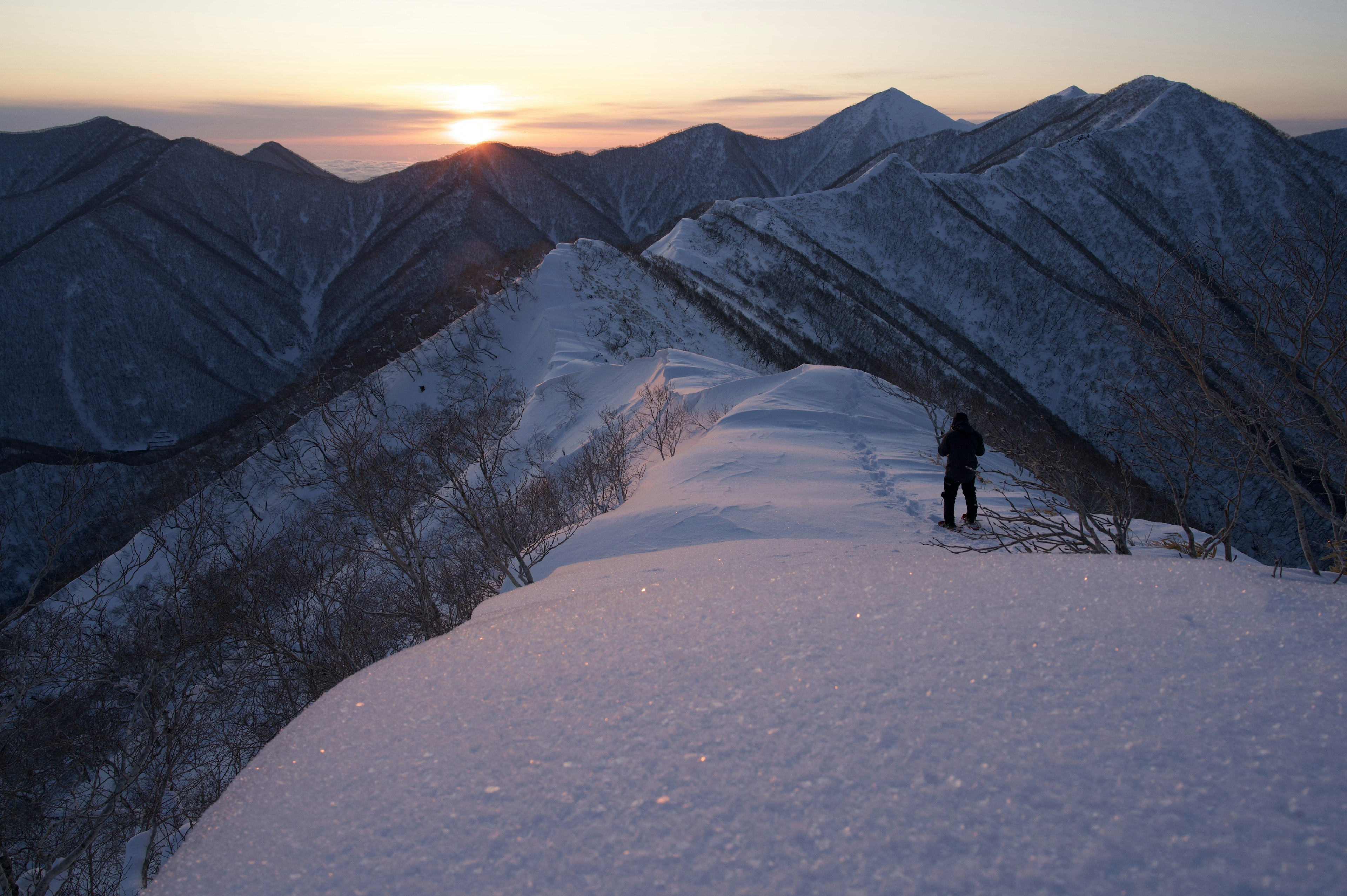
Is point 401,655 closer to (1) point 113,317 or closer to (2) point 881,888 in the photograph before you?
(2) point 881,888

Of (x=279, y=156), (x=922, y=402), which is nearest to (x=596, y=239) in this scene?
(x=922, y=402)

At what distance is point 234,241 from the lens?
10144 centimetres

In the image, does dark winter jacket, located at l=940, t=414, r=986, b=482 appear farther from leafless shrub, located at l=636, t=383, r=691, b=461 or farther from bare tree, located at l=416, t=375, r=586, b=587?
leafless shrub, located at l=636, t=383, r=691, b=461

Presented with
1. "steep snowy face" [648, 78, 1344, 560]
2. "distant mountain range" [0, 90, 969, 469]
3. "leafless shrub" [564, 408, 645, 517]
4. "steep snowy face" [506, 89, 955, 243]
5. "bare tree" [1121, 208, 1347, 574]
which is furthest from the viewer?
"steep snowy face" [506, 89, 955, 243]

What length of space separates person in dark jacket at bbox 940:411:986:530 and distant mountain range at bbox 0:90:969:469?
2226 inches

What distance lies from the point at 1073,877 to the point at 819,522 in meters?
6.32

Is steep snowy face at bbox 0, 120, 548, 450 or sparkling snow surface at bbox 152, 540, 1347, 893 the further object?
steep snowy face at bbox 0, 120, 548, 450

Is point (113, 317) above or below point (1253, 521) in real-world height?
above

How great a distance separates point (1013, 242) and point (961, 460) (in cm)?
6146

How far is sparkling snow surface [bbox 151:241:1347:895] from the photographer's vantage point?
5.44 feet

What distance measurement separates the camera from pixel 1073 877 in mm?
1549

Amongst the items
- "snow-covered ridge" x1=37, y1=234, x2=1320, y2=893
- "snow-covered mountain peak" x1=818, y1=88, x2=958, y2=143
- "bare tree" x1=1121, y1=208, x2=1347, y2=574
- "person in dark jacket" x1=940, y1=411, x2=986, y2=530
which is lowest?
"person in dark jacket" x1=940, y1=411, x2=986, y2=530

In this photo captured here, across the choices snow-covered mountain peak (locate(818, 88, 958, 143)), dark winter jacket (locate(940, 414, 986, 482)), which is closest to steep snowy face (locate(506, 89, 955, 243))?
snow-covered mountain peak (locate(818, 88, 958, 143))

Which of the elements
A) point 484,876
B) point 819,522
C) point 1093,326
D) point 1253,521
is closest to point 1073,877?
point 484,876
